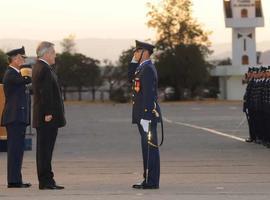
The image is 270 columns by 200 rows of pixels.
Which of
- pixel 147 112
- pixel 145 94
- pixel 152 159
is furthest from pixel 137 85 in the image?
pixel 152 159

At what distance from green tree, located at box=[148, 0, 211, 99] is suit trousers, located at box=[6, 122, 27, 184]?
54.9m

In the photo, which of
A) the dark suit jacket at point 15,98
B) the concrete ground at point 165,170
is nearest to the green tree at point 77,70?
the concrete ground at point 165,170

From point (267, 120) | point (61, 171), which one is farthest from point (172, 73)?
point (61, 171)

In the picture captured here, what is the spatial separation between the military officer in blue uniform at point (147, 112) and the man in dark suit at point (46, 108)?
1.09 meters

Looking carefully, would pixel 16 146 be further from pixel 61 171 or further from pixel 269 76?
pixel 269 76

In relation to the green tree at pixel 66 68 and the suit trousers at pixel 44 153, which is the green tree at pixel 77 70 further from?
the suit trousers at pixel 44 153

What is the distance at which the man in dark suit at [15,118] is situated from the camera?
426 inches

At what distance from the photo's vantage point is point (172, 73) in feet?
217

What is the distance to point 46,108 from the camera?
34.2 ft

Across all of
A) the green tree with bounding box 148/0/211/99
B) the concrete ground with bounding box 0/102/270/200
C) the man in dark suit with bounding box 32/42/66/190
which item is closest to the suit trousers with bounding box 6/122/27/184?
the concrete ground with bounding box 0/102/270/200

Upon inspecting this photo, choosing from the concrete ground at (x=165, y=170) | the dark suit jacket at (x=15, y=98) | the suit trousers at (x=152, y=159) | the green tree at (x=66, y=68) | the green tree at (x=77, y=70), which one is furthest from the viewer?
the green tree at (x=77, y=70)

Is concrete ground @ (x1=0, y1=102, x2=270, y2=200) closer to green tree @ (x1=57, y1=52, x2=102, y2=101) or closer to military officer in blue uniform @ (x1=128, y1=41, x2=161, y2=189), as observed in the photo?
military officer in blue uniform @ (x1=128, y1=41, x2=161, y2=189)

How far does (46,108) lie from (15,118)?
0.65m

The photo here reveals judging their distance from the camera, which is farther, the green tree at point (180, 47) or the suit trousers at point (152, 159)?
the green tree at point (180, 47)
